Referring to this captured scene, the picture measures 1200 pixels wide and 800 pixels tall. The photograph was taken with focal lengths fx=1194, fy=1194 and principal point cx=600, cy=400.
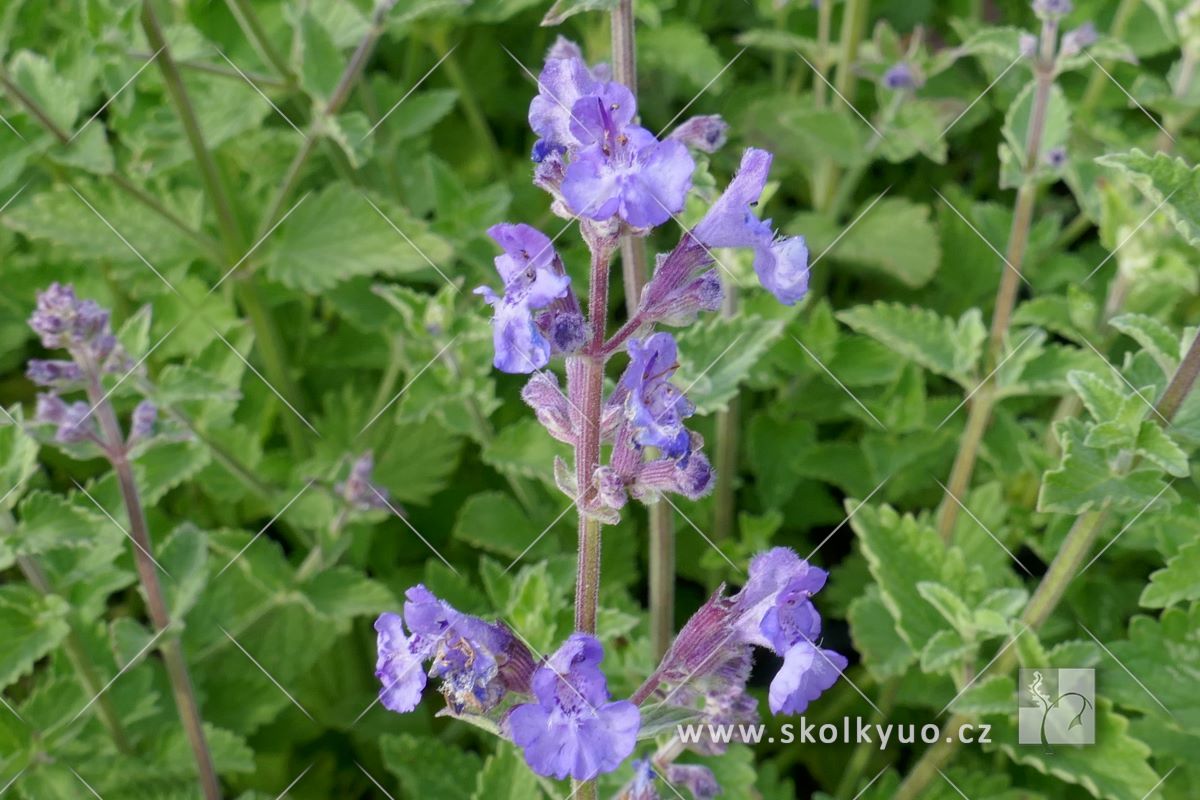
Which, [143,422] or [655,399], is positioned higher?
[655,399]

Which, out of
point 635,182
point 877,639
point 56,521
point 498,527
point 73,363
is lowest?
point 877,639

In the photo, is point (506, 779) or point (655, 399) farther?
Result: point (506, 779)

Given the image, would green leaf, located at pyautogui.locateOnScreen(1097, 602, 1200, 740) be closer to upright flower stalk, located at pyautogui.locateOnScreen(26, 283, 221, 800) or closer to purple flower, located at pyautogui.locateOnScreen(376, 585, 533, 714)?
purple flower, located at pyautogui.locateOnScreen(376, 585, 533, 714)

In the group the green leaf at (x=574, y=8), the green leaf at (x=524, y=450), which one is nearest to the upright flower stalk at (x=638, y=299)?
the green leaf at (x=574, y=8)

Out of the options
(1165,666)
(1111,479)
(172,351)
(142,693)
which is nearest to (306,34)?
(172,351)

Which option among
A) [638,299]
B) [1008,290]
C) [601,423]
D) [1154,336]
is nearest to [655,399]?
[601,423]

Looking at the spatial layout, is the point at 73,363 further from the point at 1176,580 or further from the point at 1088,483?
the point at 1176,580

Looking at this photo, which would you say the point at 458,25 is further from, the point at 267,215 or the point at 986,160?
the point at 986,160
